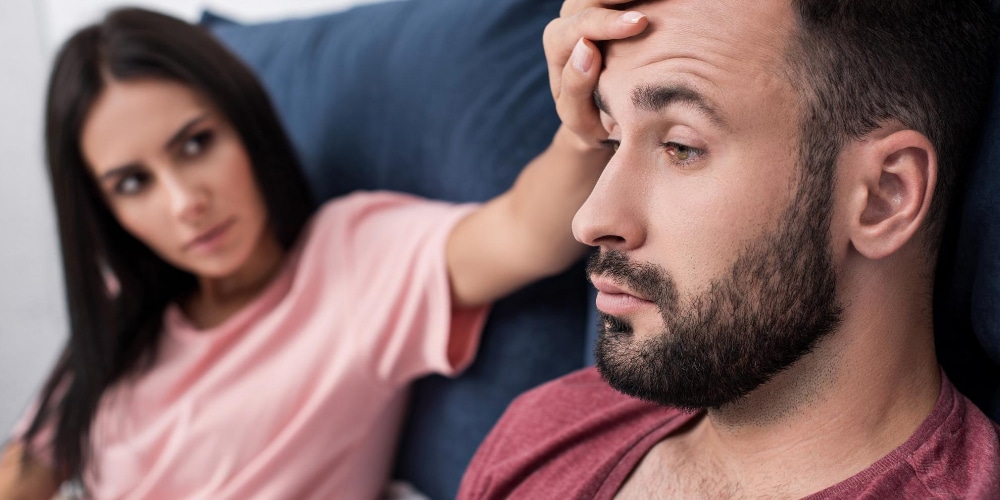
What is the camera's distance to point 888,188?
25.8 inches

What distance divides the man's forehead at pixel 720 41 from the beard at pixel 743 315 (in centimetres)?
11

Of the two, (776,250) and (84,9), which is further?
(84,9)

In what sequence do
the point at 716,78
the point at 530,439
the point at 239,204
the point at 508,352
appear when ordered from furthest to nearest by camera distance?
→ the point at 239,204
the point at 508,352
the point at 530,439
the point at 716,78

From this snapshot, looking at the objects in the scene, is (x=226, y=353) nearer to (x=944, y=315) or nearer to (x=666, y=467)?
(x=666, y=467)

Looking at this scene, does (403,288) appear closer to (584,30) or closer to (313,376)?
(313,376)

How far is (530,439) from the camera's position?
932mm

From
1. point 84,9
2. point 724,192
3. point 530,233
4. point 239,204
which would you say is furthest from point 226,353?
point 84,9

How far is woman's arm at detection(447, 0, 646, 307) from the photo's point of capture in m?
0.75

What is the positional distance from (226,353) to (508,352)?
52 centimetres

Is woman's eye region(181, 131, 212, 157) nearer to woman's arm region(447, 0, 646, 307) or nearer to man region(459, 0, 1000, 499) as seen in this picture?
woman's arm region(447, 0, 646, 307)

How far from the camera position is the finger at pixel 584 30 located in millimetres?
695

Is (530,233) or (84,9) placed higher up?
(530,233)

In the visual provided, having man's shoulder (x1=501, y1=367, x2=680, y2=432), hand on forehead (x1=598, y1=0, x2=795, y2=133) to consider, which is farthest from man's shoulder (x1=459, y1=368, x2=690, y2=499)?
Answer: hand on forehead (x1=598, y1=0, x2=795, y2=133)

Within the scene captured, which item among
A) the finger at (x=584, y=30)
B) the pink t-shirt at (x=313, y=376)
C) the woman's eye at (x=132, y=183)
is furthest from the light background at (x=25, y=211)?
the finger at (x=584, y=30)
